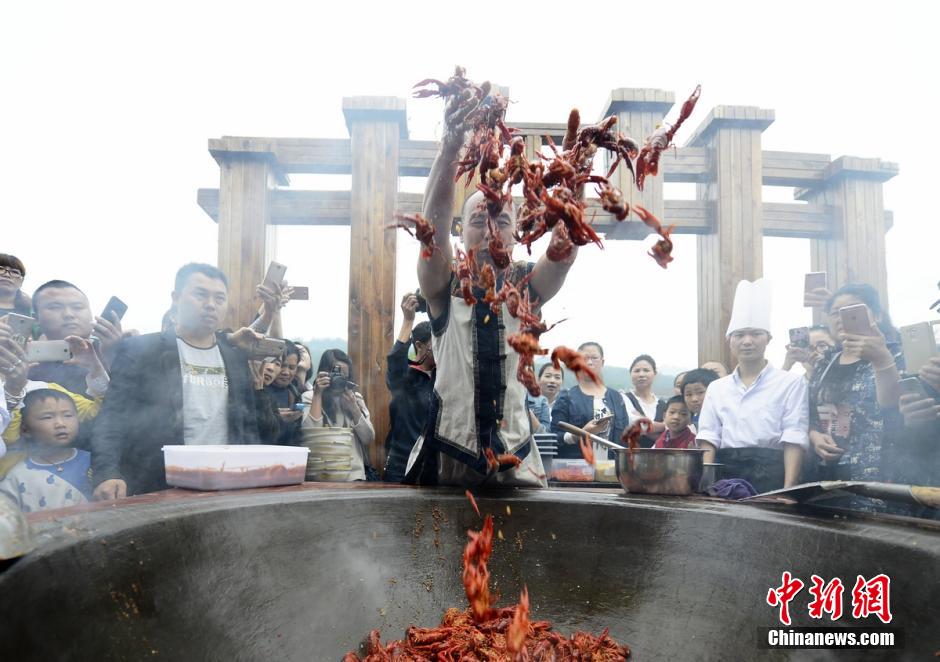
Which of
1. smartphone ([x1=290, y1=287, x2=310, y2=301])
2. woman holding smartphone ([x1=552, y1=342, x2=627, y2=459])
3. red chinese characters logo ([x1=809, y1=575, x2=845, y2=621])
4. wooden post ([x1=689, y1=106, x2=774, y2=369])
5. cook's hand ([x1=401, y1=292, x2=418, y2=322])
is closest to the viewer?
red chinese characters logo ([x1=809, y1=575, x2=845, y2=621])

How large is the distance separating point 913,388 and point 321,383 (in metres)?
3.40

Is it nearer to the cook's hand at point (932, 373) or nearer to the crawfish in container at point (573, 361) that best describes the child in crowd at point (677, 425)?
the cook's hand at point (932, 373)

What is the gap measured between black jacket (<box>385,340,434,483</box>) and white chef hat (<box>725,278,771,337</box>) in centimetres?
216

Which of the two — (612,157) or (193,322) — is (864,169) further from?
(193,322)

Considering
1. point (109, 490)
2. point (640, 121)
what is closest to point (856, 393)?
point (640, 121)

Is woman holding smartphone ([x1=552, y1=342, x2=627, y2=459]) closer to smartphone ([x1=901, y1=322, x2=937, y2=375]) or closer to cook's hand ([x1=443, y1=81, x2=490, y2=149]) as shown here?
smartphone ([x1=901, y1=322, x2=937, y2=375])

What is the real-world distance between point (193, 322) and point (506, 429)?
201 cm

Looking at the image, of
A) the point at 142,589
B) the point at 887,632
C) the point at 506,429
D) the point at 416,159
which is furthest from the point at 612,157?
the point at 142,589

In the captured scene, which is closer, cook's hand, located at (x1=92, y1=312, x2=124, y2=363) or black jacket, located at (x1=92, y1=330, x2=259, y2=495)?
black jacket, located at (x1=92, y1=330, x2=259, y2=495)

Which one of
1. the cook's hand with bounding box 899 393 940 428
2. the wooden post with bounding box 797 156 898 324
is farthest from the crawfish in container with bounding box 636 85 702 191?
the wooden post with bounding box 797 156 898 324

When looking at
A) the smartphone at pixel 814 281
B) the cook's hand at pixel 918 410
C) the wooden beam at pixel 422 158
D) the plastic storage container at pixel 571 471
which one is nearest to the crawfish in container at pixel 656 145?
the cook's hand at pixel 918 410

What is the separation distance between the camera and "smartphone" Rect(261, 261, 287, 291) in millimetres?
3383

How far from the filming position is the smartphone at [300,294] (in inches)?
163

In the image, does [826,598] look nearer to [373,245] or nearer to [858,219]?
[373,245]
